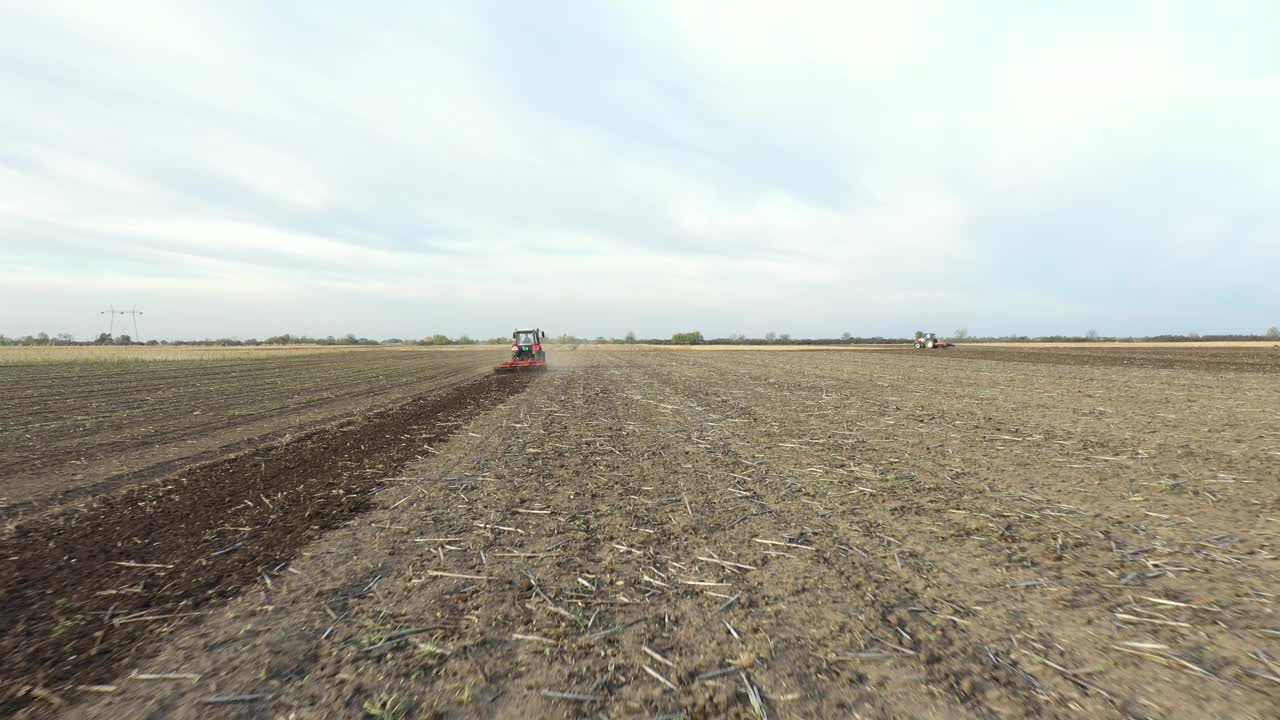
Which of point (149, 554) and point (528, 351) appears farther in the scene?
point (528, 351)

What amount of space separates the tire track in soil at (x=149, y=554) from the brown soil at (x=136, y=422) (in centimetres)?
117

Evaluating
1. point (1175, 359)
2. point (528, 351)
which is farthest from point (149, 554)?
point (1175, 359)

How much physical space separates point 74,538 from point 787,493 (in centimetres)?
737

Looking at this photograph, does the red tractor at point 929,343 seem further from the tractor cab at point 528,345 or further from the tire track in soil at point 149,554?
the tire track in soil at point 149,554

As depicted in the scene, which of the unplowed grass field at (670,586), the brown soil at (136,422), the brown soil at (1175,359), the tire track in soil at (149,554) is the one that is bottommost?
the brown soil at (136,422)

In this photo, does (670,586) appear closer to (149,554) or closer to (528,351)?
(149,554)

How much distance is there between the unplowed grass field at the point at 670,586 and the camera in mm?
2582

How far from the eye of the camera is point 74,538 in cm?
477

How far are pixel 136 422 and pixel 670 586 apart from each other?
14.4m

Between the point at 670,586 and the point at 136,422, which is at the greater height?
the point at 670,586

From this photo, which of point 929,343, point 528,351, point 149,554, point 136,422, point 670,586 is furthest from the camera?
point 929,343

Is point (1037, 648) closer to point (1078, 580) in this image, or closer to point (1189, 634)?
point (1189, 634)

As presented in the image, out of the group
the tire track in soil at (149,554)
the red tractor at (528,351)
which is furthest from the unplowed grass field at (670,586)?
the red tractor at (528,351)

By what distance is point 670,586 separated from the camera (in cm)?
368
